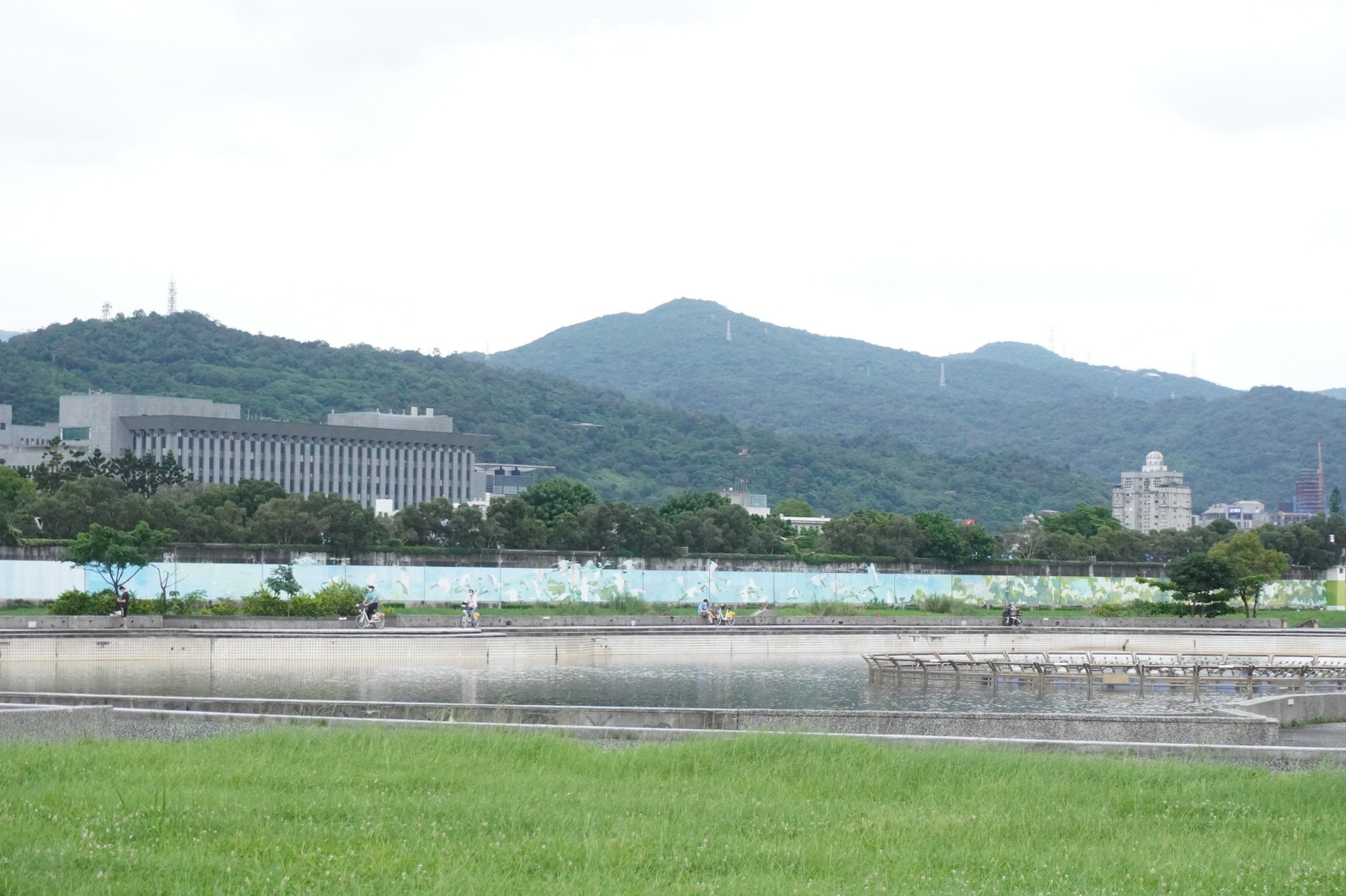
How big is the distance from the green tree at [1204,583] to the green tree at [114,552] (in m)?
35.1

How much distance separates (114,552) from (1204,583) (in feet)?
121

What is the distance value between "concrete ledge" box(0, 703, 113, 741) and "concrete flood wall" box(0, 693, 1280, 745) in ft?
6.85

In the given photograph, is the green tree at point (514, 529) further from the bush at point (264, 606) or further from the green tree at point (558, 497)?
the bush at point (264, 606)

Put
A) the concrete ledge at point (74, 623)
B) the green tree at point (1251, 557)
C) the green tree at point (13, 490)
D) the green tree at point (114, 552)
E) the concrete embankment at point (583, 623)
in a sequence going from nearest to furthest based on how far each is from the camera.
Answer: the concrete ledge at point (74, 623), the concrete embankment at point (583, 623), the green tree at point (114, 552), the green tree at point (1251, 557), the green tree at point (13, 490)

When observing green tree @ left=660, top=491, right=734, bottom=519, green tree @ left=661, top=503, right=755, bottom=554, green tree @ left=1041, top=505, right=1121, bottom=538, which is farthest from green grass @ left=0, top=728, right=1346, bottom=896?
green tree @ left=1041, top=505, right=1121, bottom=538

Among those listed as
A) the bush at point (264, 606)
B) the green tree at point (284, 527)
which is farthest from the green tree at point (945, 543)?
the bush at point (264, 606)

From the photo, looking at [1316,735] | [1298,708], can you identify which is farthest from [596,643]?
[1316,735]

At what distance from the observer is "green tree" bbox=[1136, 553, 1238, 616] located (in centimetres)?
5522

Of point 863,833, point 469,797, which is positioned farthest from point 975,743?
point 469,797

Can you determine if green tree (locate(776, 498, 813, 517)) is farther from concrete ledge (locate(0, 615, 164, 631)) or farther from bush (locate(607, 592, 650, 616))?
concrete ledge (locate(0, 615, 164, 631))

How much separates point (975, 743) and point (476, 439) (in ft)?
495

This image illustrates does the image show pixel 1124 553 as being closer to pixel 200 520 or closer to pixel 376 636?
pixel 200 520

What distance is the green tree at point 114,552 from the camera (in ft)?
142

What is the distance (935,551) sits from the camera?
85.4 metres
